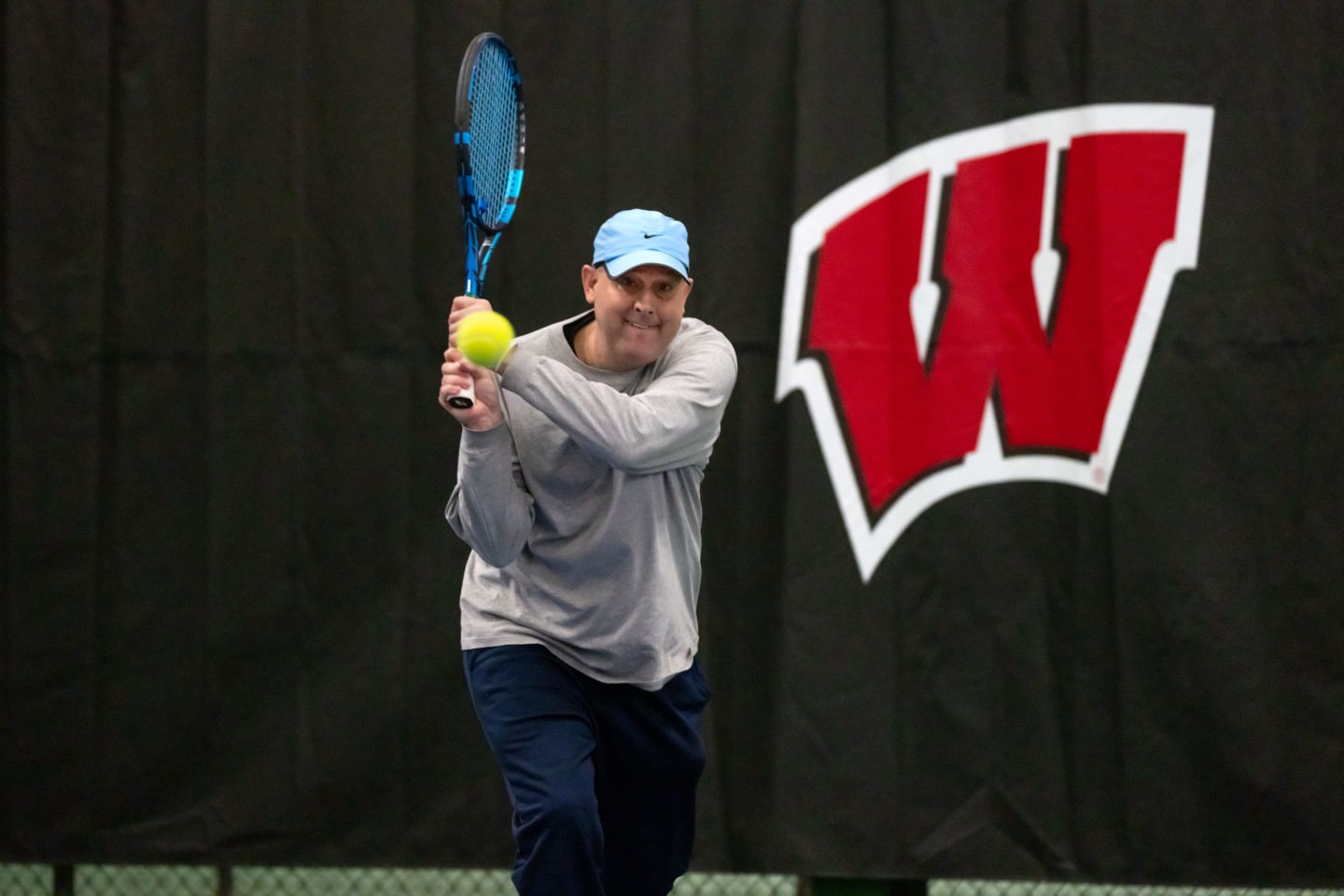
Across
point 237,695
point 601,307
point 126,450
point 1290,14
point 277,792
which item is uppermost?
point 1290,14

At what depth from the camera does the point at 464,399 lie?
258 centimetres

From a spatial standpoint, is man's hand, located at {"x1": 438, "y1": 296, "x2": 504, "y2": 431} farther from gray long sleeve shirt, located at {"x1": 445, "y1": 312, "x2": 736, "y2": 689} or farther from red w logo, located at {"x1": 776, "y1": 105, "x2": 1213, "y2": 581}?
red w logo, located at {"x1": 776, "y1": 105, "x2": 1213, "y2": 581}

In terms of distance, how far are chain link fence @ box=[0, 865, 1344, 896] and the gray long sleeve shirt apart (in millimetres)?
1479

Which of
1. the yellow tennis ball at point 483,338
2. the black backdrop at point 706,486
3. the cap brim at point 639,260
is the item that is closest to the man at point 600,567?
the cap brim at point 639,260

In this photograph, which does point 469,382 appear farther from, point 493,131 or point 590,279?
point 493,131

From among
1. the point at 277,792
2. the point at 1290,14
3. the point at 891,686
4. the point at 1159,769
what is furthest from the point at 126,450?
the point at 1290,14

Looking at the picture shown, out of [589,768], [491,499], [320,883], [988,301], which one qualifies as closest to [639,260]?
[491,499]

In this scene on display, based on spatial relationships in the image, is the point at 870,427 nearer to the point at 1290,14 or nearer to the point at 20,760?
the point at 1290,14

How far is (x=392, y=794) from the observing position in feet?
13.3

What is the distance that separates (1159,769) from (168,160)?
3.03 m

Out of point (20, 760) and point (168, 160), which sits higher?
point (168, 160)

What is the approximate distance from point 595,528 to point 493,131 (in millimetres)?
832

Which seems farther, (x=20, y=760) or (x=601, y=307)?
(x=20, y=760)

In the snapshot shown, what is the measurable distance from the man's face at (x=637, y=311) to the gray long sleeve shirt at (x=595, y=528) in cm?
5
